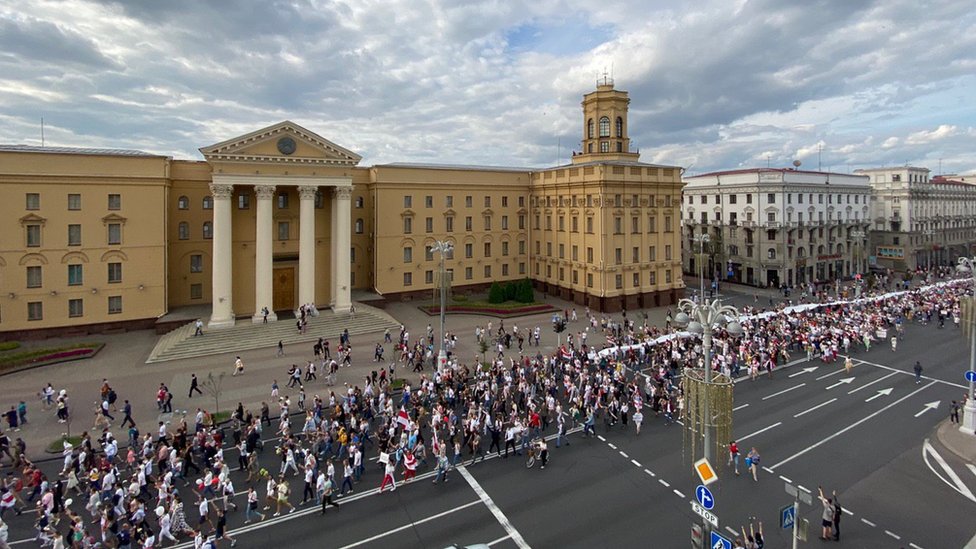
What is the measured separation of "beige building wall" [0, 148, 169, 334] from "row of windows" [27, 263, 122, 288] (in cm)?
6

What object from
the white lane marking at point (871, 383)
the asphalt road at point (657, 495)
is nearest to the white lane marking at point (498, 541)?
A: the asphalt road at point (657, 495)

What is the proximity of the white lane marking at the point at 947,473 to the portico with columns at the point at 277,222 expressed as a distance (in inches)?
1434

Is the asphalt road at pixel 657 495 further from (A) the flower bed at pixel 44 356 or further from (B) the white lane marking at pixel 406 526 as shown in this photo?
(A) the flower bed at pixel 44 356

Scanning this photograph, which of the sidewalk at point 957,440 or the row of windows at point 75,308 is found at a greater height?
the row of windows at point 75,308

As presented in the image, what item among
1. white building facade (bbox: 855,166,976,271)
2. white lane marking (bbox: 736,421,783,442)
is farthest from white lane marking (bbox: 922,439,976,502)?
white building facade (bbox: 855,166,976,271)

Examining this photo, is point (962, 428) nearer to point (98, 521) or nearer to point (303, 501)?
point (303, 501)

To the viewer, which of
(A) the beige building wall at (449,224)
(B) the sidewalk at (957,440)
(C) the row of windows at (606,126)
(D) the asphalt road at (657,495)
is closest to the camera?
(D) the asphalt road at (657,495)

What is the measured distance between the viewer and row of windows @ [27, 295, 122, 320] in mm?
36219

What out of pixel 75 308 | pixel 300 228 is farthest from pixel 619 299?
pixel 75 308

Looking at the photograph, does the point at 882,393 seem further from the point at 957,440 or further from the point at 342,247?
the point at 342,247

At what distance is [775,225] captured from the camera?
62.4 m

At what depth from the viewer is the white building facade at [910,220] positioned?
257 feet

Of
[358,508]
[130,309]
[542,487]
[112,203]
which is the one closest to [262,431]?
[358,508]

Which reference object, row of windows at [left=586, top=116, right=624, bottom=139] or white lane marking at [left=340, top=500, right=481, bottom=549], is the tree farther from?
row of windows at [left=586, top=116, right=624, bottom=139]
